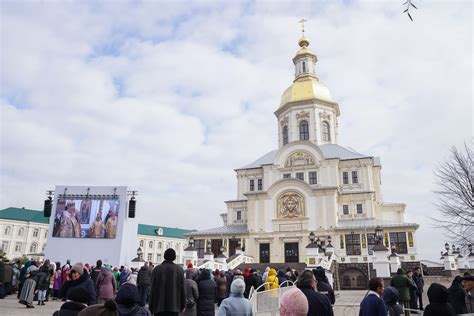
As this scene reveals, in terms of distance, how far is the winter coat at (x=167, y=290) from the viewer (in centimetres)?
639

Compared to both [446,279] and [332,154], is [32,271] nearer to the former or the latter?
[446,279]

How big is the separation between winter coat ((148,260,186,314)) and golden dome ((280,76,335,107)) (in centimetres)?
3993

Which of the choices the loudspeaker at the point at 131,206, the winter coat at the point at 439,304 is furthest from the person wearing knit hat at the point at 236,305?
the loudspeaker at the point at 131,206

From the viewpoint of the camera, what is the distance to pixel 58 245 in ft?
77.3

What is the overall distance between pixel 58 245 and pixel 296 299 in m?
22.6

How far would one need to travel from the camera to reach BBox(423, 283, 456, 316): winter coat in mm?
5426

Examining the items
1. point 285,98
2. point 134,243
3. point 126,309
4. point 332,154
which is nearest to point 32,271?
point 126,309

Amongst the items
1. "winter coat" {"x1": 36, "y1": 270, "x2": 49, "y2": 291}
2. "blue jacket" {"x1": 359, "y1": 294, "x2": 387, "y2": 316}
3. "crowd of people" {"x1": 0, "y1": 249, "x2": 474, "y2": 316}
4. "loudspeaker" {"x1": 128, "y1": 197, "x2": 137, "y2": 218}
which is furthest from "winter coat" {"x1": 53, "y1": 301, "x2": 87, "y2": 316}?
"loudspeaker" {"x1": 128, "y1": 197, "x2": 137, "y2": 218}

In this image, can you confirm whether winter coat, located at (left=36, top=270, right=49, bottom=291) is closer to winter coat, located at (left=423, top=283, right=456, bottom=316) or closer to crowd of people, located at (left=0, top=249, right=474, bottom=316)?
crowd of people, located at (left=0, top=249, right=474, bottom=316)

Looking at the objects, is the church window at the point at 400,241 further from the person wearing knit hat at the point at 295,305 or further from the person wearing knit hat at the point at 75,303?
the person wearing knit hat at the point at 75,303

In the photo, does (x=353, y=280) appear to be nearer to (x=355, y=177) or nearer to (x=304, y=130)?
(x=355, y=177)

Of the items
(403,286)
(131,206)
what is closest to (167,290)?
(403,286)

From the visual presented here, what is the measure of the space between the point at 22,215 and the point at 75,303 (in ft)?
242

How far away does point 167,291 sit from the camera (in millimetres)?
6441
